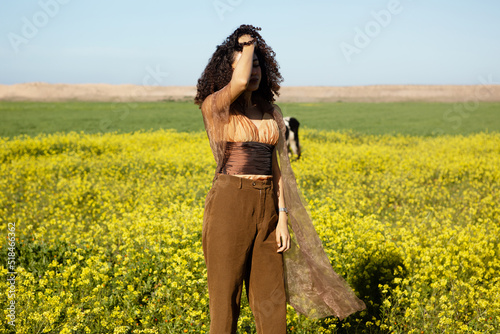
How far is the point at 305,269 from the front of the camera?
3.13 meters

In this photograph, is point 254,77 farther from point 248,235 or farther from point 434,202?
point 434,202

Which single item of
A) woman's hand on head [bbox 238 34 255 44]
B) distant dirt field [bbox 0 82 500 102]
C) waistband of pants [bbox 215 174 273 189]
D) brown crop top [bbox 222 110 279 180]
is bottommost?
waistband of pants [bbox 215 174 273 189]

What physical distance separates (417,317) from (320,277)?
1594 mm

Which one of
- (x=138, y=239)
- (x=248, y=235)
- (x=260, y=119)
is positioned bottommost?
(x=138, y=239)

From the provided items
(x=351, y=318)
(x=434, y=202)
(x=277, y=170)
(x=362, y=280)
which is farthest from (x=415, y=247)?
(x=434, y=202)

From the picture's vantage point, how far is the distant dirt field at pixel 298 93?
90312mm

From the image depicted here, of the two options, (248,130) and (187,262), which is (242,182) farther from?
(187,262)

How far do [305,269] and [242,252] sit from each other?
673 millimetres

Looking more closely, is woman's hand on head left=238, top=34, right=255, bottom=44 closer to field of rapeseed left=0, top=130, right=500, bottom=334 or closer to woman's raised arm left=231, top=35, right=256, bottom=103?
woman's raised arm left=231, top=35, right=256, bottom=103

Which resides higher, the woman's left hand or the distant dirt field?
the distant dirt field

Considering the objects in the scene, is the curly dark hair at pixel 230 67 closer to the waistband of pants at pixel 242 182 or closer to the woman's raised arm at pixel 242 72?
the woman's raised arm at pixel 242 72

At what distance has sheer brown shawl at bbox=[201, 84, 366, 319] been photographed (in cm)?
307

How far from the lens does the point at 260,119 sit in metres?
2.91

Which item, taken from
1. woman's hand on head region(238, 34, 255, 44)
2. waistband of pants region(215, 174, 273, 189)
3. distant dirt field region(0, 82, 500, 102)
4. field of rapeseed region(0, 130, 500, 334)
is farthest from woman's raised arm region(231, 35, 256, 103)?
distant dirt field region(0, 82, 500, 102)
